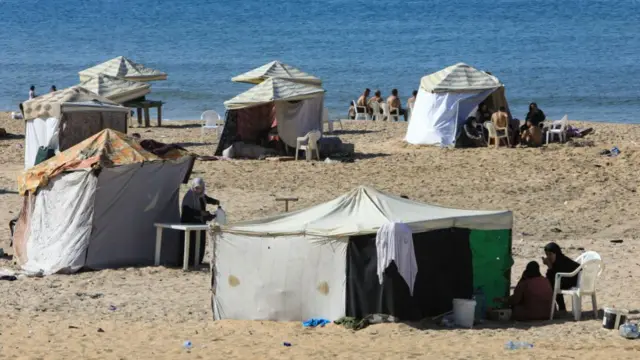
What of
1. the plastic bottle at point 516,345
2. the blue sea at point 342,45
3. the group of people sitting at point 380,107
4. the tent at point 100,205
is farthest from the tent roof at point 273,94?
the blue sea at point 342,45

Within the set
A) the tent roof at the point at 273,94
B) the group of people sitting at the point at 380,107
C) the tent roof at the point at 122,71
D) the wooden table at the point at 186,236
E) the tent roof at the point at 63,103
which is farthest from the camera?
the group of people sitting at the point at 380,107

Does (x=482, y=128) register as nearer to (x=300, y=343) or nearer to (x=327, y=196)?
(x=327, y=196)

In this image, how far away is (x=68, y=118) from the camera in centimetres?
2141

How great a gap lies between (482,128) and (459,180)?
386cm

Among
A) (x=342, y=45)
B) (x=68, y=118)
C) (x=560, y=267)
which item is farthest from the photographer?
(x=342, y=45)

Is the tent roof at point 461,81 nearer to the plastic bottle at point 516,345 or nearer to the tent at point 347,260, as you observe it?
the tent at point 347,260

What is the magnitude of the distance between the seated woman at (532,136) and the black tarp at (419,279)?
12259 millimetres

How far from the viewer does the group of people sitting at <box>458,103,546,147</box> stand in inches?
949

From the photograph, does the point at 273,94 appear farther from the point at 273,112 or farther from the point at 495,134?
the point at 495,134

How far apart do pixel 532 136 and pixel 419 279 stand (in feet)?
42.4

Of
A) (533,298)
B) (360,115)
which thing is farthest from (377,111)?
(533,298)

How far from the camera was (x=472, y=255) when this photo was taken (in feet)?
40.0

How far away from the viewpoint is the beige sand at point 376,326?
36.4 ft

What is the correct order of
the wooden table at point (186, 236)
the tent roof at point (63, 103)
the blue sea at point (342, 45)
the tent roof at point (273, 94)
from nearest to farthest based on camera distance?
1. the wooden table at point (186, 236)
2. the tent roof at point (63, 103)
3. the tent roof at point (273, 94)
4. the blue sea at point (342, 45)
